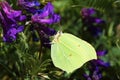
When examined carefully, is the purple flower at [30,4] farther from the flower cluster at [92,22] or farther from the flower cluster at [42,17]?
the flower cluster at [92,22]

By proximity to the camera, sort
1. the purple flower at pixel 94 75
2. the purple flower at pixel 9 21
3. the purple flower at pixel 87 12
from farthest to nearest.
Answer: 1. the purple flower at pixel 87 12
2. the purple flower at pixel 94 75
3. the purple flower at pixel 9 21

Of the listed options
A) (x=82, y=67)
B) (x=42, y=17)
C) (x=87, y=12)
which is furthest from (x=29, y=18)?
(x=87, y=12)

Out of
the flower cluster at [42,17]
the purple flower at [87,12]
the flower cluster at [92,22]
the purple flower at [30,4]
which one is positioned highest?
the purple flower at [30,4]

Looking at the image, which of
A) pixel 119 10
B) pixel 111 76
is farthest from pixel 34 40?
pixel 119 10

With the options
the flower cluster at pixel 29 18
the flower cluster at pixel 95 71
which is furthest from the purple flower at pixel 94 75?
the flower cluster at pixel 29 18

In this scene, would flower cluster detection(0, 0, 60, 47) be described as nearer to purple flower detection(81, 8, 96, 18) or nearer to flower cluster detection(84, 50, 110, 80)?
flower cluster detection(84, 50, 110, 80)

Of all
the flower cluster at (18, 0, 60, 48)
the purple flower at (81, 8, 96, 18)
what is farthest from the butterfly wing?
the purple flower at (81, 8, 96, 18)

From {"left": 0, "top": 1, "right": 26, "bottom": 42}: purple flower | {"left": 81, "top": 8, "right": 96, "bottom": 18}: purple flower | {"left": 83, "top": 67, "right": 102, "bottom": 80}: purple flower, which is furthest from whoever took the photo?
{"left": 81, "top": 8, "right": 96, "bottom": 18}: purple flower

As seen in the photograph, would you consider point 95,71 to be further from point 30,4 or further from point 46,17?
point 30,4

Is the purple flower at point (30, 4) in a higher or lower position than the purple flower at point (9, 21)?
higher
